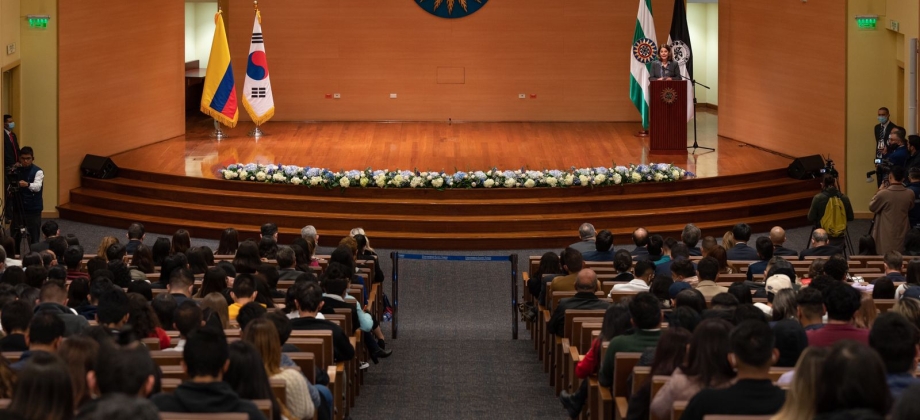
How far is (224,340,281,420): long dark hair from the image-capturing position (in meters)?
4.21

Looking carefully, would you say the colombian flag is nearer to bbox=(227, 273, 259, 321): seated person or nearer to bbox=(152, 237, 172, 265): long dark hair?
bbox=(152, 237, 172, 265): long dark hair

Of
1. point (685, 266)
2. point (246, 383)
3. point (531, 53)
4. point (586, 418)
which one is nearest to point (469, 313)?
point (685, 266)

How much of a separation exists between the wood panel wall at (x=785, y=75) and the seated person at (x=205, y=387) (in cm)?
1179

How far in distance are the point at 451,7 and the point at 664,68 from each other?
491 cm

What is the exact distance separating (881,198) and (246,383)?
7931 millimetres

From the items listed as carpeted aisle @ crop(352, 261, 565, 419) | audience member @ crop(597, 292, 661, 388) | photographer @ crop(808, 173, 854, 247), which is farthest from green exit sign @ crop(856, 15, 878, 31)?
audience member @ crop(597, 292, 661, 388)

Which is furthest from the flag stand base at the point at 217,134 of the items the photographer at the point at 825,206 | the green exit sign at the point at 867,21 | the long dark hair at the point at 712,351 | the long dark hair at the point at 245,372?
the long dark hair at the point at 712,351

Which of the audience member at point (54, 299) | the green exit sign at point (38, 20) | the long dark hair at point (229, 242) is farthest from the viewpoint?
the green exit sign at point (38, 20)

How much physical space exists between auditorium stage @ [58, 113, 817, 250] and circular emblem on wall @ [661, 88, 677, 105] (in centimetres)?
74

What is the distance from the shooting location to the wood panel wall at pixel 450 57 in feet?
62.2

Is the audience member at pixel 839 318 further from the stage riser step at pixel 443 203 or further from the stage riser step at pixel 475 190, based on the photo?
the stage riser step at pixel 475 190

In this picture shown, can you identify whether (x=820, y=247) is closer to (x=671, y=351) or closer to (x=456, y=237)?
(x=456, y=237)

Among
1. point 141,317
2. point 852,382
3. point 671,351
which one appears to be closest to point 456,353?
point 141,317

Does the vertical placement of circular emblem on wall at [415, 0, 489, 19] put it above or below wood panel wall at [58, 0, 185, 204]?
above
